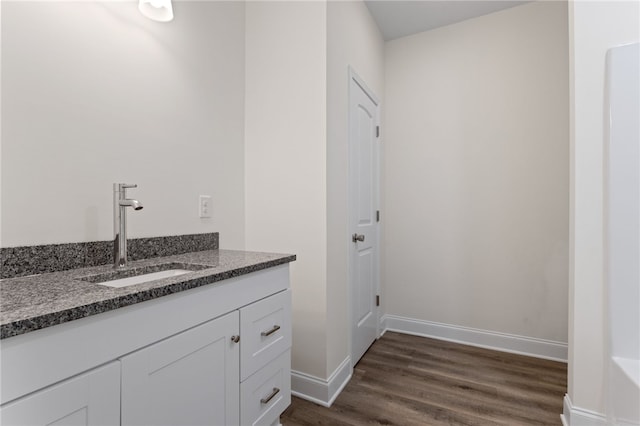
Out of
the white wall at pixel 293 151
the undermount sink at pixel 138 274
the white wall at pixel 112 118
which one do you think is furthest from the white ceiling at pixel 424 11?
the undermount sink at pixel 138 274

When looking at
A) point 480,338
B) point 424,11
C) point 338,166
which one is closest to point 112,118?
point 338,166

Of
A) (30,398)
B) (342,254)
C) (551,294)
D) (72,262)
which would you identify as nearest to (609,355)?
(551,294)

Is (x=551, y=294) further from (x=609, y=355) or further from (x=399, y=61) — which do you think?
(x=399, y=61)

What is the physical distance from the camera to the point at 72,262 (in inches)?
47.4

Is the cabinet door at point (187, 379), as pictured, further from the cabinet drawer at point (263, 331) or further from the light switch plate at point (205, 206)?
the light switch plate at point (205, 206)

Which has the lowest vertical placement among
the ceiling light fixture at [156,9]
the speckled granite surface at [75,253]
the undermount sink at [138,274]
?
the undermount sink at [138,274]

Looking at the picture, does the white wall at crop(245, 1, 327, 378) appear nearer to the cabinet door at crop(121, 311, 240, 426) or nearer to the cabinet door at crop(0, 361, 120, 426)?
the cabinet door at crop(121, 311, 240, 426)

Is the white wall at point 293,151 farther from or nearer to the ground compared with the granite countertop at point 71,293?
farther from the ground

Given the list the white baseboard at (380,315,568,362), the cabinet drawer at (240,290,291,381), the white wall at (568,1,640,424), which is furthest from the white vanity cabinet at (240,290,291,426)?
the white baseboard at (380,315,568,362)

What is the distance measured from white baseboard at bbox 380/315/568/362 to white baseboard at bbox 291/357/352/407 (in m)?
1.08

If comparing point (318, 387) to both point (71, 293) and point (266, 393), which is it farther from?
point (71, 293)

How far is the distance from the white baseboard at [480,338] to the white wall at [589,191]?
956 mm

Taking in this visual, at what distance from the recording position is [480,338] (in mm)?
2650

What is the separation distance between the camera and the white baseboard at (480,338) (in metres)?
2.42
